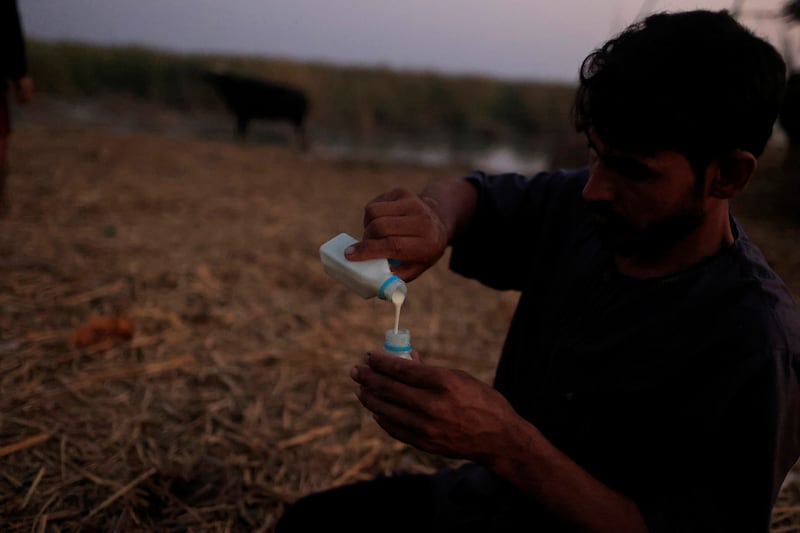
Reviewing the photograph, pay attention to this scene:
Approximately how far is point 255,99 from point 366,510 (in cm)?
1379

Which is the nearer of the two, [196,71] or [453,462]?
[453,462]

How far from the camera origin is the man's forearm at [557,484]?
3.59 ft

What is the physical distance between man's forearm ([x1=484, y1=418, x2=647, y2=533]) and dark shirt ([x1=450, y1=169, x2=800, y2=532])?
0.20 ft

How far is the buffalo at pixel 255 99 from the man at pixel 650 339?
542 inches

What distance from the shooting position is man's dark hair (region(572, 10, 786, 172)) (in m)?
1.10

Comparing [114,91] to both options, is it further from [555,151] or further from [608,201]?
[608,201]

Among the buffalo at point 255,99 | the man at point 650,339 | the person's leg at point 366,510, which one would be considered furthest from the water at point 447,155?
A: the man at point 650,339

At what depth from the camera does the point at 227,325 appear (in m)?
3.56

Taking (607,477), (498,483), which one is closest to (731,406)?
(607,477)

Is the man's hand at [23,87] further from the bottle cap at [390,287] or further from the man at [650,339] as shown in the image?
the bottle cap at [390,287]

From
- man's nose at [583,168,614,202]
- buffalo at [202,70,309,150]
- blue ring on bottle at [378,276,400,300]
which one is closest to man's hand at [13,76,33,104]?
blue ring on bottle at [378,276,400,300]

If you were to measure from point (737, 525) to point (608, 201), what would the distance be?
670mm

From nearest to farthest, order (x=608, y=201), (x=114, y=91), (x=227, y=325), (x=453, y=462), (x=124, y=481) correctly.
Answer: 1. (x=608, y=201)
2. (x=124, y=481)
3. (x=453, y=462)
4. (x=227, y=325)
5. (x=114, y=91)

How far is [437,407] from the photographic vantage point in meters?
1.04
